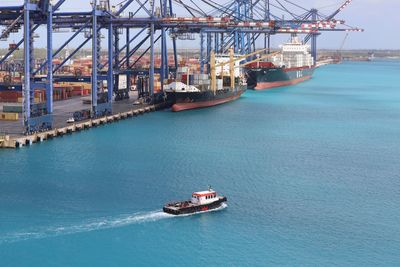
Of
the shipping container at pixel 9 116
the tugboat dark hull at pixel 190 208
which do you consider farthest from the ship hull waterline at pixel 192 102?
the tugboat dark hull at pixel 190 208

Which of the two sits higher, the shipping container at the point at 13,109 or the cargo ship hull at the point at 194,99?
the cargo ship hull at the point at 194,99

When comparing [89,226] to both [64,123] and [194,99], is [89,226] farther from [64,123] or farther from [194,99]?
[194,99]

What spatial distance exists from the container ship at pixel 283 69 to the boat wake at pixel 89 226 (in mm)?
57923

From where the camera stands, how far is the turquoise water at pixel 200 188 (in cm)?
1798

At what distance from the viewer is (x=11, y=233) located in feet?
61.9

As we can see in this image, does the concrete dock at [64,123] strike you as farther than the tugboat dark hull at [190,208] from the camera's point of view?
Yes

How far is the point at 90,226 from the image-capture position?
19.5 metres

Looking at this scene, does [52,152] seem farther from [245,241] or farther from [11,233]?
[245,241]

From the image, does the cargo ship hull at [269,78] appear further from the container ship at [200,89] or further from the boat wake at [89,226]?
the boat wake at [89,226]

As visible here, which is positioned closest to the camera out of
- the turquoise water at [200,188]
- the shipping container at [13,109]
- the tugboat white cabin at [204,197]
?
the turquoise water at [200,188]

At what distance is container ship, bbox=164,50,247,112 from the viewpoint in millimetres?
51125

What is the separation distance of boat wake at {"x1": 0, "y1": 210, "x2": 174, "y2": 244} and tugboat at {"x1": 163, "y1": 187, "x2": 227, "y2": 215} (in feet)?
1.01

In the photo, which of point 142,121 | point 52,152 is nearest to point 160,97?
point 142,121

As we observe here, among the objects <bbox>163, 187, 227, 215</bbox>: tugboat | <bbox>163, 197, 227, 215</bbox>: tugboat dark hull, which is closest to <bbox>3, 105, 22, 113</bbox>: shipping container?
<bbox>163, 187, 227, 215</bbox>: tugboat
